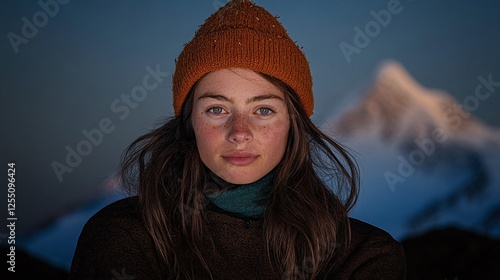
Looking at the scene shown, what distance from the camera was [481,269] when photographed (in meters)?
4.43

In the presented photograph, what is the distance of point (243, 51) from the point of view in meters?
2.62

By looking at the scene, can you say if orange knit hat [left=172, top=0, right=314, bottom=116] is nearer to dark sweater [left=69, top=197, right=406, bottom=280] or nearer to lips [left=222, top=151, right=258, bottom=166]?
lips [left=222, top=151, right=258, bottom=166]

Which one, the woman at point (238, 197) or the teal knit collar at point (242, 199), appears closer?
the woman at point (238, 197)

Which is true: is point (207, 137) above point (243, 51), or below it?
below

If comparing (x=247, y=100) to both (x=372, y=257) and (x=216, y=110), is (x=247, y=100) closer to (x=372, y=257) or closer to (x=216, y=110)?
(x=216, y=110)

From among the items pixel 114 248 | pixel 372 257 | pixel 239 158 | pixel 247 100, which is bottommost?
pixel 372 257

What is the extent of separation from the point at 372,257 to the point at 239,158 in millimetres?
674

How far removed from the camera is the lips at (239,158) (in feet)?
8.33

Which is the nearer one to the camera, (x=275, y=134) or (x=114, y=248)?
(x=114, y=248)

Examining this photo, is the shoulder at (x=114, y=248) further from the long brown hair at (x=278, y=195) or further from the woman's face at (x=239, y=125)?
the woman's face at (x=239, y=125)

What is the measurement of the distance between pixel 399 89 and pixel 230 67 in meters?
1.94

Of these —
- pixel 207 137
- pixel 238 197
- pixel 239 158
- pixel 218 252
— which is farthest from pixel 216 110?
pixel 218 252

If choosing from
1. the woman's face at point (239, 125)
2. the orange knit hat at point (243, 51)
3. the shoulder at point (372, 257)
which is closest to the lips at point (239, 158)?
the woman's face at point (239, 125)

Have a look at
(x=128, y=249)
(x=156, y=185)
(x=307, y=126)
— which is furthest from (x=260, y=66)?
(x=128, y=249)
